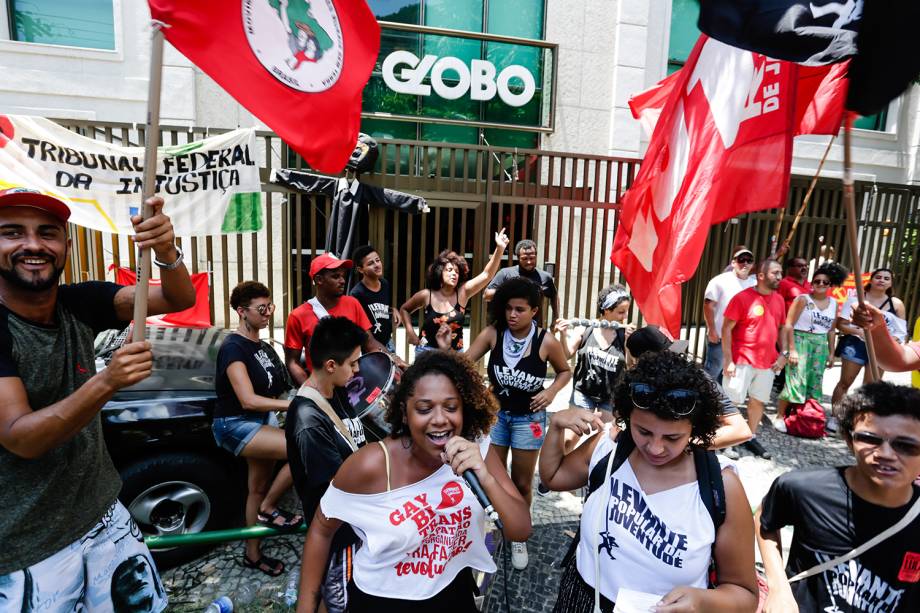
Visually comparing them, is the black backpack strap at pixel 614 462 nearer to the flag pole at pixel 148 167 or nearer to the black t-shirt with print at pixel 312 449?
the black t-shirt with print at pixel 312 449

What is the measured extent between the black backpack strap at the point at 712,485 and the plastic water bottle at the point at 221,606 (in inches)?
102

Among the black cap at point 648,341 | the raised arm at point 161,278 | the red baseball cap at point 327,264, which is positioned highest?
the raised arm at point 161,278

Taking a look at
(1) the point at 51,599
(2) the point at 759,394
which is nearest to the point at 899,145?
(2) the point at 759,394

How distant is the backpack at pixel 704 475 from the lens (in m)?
1.77

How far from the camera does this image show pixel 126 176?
17.8 feet

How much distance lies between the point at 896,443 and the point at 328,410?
Answer: 228 centimetres

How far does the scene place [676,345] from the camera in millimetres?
3174

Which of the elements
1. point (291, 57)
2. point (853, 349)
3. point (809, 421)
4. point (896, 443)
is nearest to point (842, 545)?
point (896, 443)

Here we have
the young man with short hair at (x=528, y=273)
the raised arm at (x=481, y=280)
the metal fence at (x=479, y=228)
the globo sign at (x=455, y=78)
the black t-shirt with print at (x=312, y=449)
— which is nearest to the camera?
the black t-shirt with print at (x=312, y=449)

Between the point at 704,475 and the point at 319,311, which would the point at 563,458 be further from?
the point at 319,311

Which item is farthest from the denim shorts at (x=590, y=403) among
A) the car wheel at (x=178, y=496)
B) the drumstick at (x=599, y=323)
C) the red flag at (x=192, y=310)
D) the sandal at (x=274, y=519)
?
the red flag at (x=192, y=310)

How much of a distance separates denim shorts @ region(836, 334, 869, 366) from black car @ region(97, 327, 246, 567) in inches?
262

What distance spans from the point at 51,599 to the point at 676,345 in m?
3.13

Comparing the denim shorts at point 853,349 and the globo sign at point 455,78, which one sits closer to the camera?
the denim shorts at point 853,349
